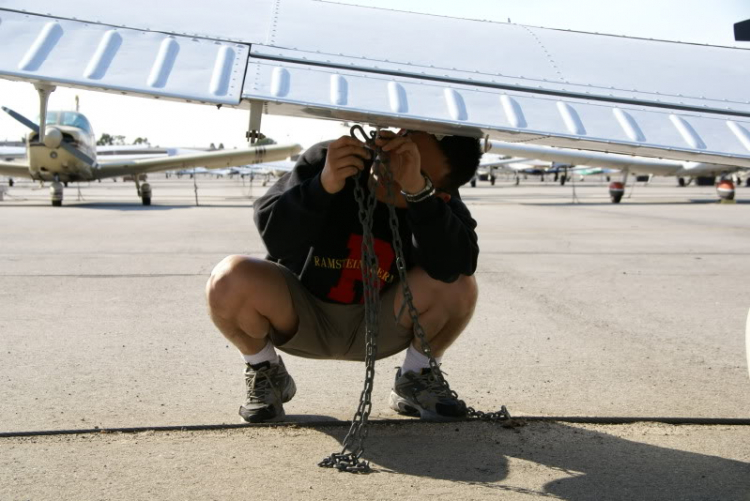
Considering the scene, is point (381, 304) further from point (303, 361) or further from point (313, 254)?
point (303, 361)

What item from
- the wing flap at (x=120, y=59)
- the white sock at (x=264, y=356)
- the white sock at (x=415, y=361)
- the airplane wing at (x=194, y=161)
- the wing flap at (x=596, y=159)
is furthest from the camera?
the airplane wing at (x=194, y=161)

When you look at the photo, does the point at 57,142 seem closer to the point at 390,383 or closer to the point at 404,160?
the point at 390,383

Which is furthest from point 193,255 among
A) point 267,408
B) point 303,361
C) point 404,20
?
point 404,20

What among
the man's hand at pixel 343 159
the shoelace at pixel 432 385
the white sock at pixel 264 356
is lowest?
the shoelace at pixel 432 385

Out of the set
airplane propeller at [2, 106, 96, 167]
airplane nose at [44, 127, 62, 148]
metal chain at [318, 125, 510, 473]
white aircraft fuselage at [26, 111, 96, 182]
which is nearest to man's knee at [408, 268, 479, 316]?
metal chain at [318, 125, 510, 473]

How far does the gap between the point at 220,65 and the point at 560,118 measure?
934 mm

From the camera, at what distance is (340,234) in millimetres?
3094

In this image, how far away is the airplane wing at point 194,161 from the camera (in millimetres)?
24812

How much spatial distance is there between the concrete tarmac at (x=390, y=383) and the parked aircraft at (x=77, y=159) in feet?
53.1

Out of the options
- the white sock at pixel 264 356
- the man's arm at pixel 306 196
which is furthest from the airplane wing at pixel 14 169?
the man's arm at pixel 306 196

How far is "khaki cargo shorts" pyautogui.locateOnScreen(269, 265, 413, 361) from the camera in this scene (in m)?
3.16

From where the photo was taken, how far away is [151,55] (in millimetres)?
2150

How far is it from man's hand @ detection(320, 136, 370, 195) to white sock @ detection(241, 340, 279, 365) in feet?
2.89

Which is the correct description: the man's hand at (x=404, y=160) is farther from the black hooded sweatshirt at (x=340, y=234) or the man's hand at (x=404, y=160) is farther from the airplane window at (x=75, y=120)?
the airplane window at (x=75, y=120)
